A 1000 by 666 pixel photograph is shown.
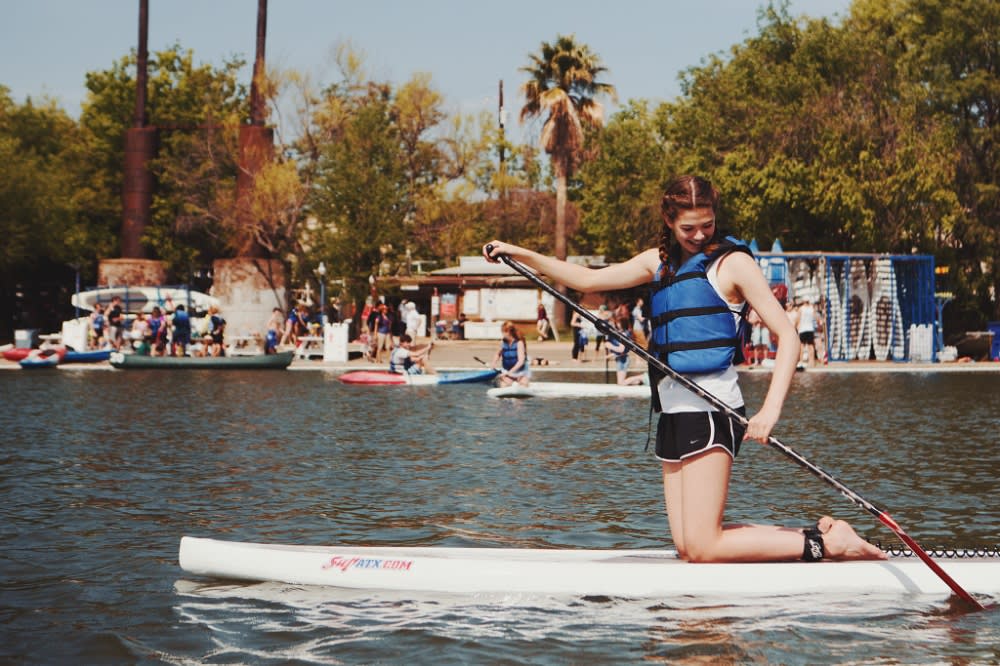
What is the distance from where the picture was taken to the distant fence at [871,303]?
34250 millimetres

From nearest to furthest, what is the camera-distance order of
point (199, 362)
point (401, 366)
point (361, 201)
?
point (401, 366)
point (199, 362)
point (361, 201)

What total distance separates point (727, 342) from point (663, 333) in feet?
1.06

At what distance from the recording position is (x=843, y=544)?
6.66 m

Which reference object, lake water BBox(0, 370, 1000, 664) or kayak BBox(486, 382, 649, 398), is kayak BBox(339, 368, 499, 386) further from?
lake water BBox(0, 370, 1000, 664)

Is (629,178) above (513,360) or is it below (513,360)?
above

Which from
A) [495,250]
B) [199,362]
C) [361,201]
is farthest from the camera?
[361,201]

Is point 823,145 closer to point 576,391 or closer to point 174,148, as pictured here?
point 576,391

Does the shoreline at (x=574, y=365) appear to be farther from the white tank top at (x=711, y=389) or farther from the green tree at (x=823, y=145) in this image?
the white tank top at (x=711, y=389)

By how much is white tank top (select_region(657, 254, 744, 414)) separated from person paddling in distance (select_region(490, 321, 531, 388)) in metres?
16.8

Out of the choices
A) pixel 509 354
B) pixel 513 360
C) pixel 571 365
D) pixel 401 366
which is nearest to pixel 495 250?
pixel 513 360

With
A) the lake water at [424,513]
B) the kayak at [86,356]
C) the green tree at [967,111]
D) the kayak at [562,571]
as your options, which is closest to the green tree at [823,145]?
the green tree at [967,111]

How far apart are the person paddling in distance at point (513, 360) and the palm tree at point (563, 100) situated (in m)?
31.6

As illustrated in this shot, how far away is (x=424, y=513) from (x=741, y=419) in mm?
4751

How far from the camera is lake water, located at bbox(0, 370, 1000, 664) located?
6.16m
